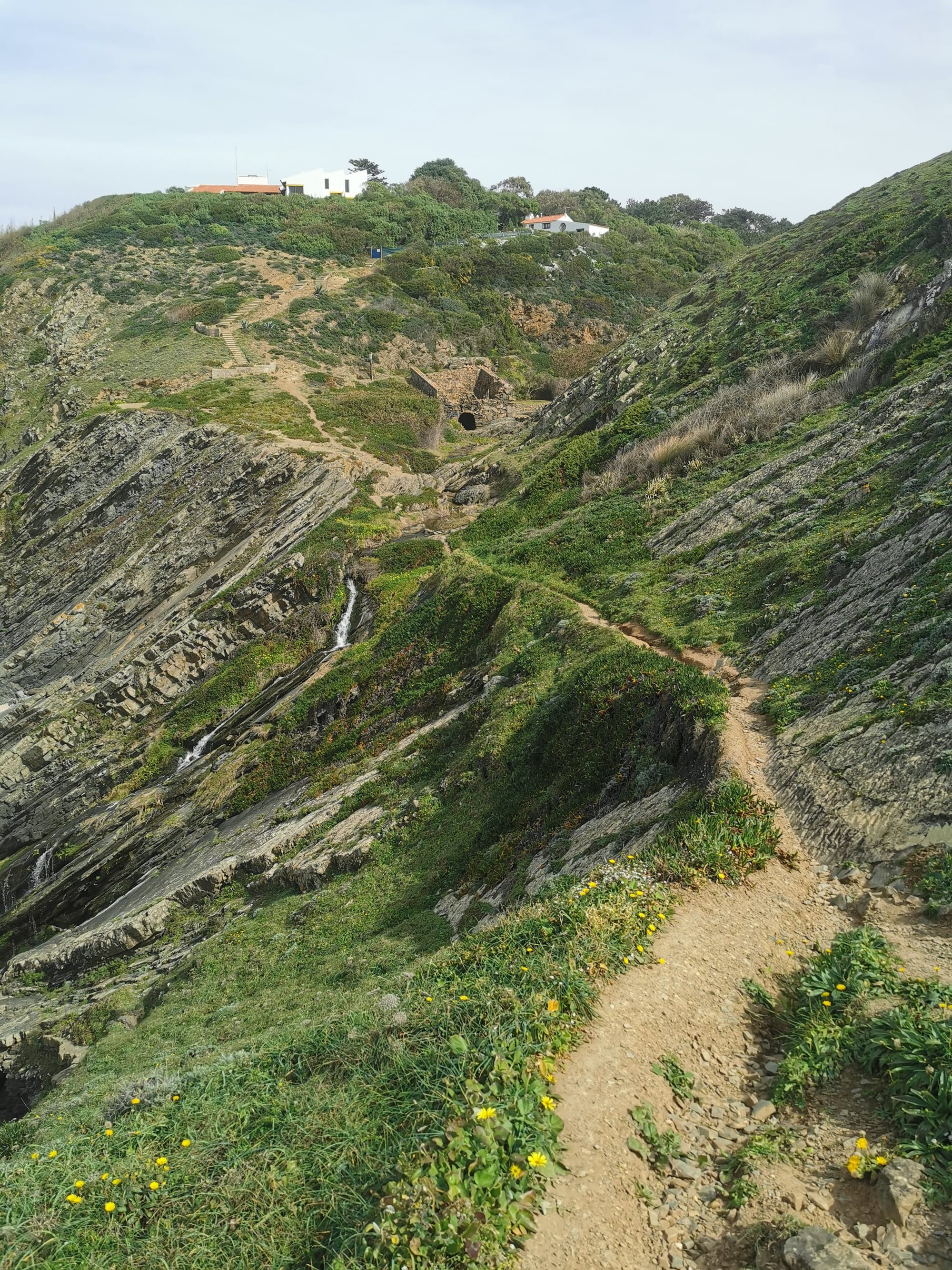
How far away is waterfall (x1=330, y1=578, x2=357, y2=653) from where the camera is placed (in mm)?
34219

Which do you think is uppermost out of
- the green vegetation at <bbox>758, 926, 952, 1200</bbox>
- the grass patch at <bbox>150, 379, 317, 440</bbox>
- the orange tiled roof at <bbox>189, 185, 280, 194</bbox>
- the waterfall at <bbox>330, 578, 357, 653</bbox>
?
the orange tiled roof at <bbox>189, 185, 280, 194</bbox>

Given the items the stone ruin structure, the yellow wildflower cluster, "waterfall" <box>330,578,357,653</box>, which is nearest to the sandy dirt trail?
the yellow wildflower cluster

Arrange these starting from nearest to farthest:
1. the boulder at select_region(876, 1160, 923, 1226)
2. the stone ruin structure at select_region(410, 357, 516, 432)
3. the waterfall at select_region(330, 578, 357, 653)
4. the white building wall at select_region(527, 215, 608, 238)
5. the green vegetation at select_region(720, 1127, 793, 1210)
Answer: the boulder at select_region(876, 1160, 923, 1226) → the green vegetation at select_region(720, 1127, 793, 1210) → the waterfall at select_region(330, 578, 357, 653) → the stone ruin structure at select_region(410, 357, 516, 432) → the white building wall at select_region(527, 215, 608, 238)

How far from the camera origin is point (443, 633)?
26.3 metres

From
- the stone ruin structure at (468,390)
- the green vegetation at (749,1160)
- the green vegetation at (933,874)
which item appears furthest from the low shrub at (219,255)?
the green vegetation at (749,1160)

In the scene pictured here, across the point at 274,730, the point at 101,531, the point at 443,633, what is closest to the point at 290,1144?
the point at 443,633

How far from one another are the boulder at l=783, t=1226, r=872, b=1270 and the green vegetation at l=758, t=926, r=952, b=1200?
1.79 ft

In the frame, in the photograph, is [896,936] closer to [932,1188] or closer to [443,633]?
[932,1188]

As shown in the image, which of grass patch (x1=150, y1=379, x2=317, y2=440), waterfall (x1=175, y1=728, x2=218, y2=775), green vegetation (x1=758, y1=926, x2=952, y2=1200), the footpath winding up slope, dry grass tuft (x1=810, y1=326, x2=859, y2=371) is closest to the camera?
the footpath winding up slope

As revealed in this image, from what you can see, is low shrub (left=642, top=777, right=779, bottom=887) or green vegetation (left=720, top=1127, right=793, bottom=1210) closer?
green vegetation (left=720, top=1127, right=793, bottom=1210)

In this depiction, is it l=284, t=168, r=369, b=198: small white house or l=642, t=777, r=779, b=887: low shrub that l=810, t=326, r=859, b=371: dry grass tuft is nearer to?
l=642, t=777, r=779, b=887: low shrub

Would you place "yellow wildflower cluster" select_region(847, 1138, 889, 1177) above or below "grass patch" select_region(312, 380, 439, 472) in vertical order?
below

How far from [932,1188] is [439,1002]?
392 centimetres

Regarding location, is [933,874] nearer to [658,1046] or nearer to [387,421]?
[658,1046]
